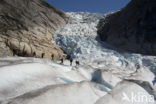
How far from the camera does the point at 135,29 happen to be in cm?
2394

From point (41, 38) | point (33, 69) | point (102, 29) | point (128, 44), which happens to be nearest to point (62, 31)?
point (41, 38)

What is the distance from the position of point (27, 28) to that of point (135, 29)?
17064 millimetres

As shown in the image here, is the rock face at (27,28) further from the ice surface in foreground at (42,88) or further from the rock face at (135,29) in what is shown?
the ice surface in foreground at (42,88)

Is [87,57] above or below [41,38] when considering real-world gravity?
below

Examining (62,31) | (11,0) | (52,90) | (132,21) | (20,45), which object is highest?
(11,0)

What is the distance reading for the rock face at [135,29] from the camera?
72.7 feet

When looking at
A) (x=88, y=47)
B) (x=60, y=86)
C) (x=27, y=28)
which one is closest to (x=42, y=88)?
(x=60, y=86)

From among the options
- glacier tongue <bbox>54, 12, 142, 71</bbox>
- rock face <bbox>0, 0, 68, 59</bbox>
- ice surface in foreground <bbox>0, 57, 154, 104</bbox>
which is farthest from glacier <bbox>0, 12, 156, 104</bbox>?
rock face <bbox>0, 0, 68, 59</bbox>

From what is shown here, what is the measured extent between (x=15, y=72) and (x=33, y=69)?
2.51 feet

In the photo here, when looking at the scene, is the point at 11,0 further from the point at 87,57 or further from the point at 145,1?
the point at 145,1

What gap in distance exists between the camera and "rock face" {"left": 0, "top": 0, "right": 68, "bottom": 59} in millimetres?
18281

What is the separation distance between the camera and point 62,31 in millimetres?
27188

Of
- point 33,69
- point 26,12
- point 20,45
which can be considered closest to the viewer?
point 33,69

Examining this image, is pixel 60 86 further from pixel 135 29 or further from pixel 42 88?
pixel 135 29
